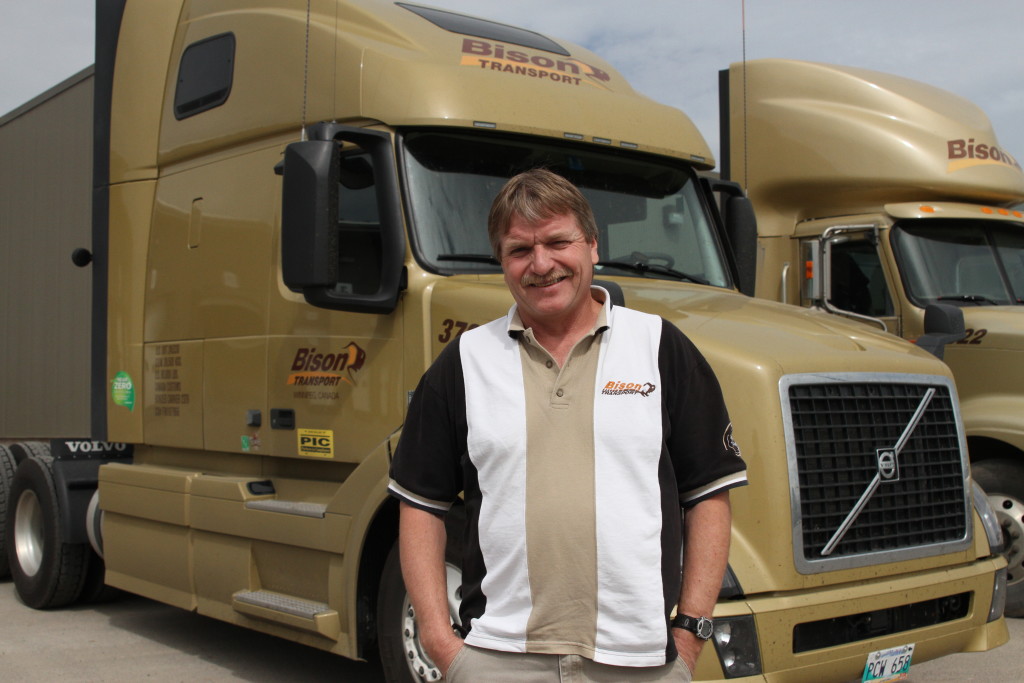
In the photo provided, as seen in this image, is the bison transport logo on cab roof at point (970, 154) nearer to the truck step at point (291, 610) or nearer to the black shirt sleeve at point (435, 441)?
the truck step at point (291, 610)

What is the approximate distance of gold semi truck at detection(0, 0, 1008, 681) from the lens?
4.23 m

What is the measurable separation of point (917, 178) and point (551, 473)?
630 cm

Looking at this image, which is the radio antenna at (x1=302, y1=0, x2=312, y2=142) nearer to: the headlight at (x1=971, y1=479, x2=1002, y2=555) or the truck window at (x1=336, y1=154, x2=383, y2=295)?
the truck window at (x1=336, y1=154, x2=383, y2=295)

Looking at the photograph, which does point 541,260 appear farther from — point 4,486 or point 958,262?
point 4,486

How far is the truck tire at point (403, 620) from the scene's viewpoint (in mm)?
4645

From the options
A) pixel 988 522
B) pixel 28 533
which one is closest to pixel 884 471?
pixel 988 522

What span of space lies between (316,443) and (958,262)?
4794 millimetres

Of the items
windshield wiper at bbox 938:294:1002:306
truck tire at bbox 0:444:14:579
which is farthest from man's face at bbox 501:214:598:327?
truck tire at bbox 0:444:14:579

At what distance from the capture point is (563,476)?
2605mm

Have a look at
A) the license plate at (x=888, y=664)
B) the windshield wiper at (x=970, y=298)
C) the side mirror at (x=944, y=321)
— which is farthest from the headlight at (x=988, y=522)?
the windshield wiper at (x=970, y=298)

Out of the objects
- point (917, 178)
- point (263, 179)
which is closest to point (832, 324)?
point (263, 179)

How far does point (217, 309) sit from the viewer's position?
6.20 metres

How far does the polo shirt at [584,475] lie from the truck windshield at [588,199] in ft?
7.78

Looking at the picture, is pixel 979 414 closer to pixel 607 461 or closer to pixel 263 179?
pixel 263 179
